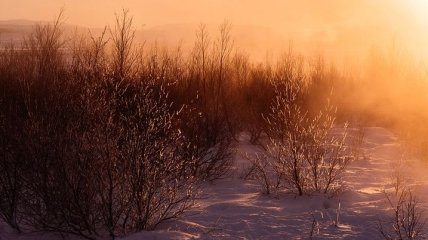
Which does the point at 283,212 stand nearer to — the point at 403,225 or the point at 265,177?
the point at 265,177

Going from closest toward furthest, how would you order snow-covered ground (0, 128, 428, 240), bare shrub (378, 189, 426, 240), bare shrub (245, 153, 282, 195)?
bare shrub (378, 189, 426, 240), snow-covered ground (0, 128, 428, 240), bare shrub (245, 153, 282, 195)

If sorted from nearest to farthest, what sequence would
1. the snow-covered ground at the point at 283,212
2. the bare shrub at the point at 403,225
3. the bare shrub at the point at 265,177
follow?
the bare shrub at the point at 403,225 → the snow-covered ground at the point at 283,212 → the bare shrub at the point at 265,177

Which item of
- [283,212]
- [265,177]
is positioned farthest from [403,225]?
[265,177]

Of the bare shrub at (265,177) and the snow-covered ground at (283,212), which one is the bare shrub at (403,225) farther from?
the bare shrub at (265,177)

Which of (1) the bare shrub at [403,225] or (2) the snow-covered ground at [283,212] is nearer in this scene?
(1) the bare shrub at [403,225]

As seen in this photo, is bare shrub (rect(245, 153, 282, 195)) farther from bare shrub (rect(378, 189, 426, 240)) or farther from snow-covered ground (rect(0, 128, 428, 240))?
bare shrub (rect(378, 189, 426, 240))

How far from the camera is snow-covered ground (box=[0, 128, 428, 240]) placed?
5.78 metres

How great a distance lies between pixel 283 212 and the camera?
262 inches

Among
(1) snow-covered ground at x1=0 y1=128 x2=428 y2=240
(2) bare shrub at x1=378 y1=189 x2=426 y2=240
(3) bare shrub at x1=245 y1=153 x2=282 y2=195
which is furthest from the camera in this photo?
(3) bare shrub at x1=245 y1=153 x2=282 y2=195

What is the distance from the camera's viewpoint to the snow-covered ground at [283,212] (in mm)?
5781

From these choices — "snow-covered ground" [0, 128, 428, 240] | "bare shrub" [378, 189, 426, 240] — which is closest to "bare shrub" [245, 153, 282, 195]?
"snow-covered ground" [0, 128, 428, 240]

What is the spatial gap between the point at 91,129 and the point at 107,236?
1030 millimetres

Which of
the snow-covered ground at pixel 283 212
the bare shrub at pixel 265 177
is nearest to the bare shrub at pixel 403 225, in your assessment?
the snow-covered ground at pixel 283 212

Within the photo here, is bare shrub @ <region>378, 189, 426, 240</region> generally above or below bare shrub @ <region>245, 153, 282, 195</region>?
above
